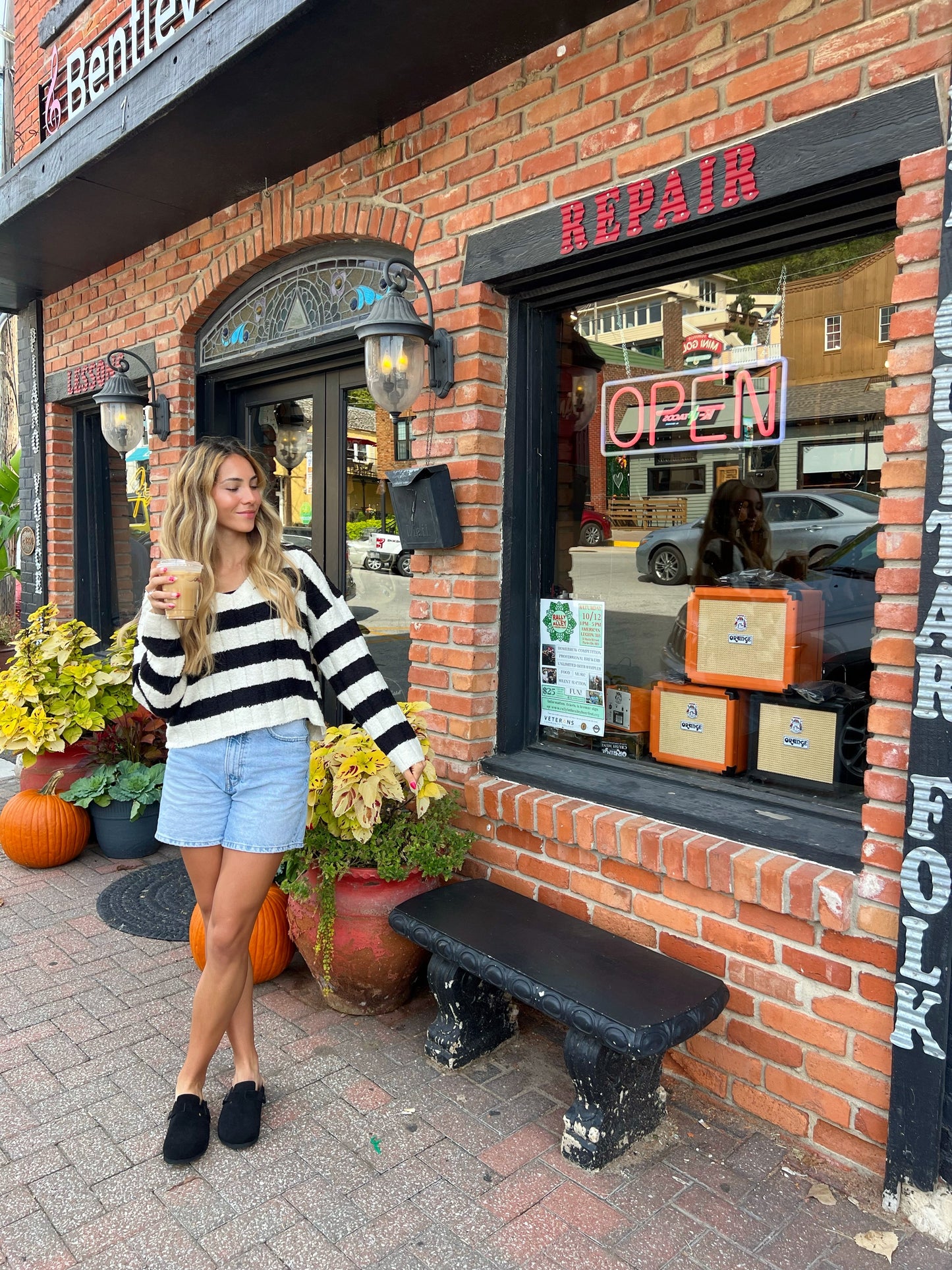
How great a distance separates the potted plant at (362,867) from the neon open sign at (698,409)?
4.55 feet

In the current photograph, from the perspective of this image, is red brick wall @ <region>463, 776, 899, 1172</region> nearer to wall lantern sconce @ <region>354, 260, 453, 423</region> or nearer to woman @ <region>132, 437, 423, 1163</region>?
woman @ <region>132, 437, 423, 1163</region>

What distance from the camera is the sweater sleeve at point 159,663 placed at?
7.38 ft

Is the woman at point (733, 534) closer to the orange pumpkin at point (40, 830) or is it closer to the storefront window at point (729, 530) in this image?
the storefront window at point (729, 530)

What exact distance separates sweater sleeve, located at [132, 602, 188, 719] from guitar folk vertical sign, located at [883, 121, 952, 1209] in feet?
6.08

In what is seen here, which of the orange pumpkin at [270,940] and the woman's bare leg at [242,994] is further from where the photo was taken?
the orange pumpkin at [270,940]

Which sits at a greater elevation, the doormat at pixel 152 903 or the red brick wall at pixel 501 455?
the red brick wall at pixel 501 455

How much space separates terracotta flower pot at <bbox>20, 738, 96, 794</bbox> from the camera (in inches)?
182

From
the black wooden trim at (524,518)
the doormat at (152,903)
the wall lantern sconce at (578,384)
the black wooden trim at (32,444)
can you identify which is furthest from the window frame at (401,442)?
the black wooden trim at (32,444)

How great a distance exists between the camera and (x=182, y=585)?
2.13 m

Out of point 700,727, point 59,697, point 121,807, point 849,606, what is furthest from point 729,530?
point 59,697

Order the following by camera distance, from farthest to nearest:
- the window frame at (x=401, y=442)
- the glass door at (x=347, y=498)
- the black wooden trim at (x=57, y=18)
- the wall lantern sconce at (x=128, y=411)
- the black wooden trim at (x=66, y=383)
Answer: the black wooden trim at (x=66, y=383), the black wooden trim at (x=57, y=18), the wall lantern sconce at (x=128, y=411), the glass door at (x=347, y=498), the window frame at (x=401, y=442)

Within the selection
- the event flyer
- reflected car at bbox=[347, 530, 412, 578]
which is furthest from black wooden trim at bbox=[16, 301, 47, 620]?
the event flyer

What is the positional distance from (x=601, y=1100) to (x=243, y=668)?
1.50 m

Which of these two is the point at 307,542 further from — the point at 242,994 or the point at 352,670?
the point at 242,994
